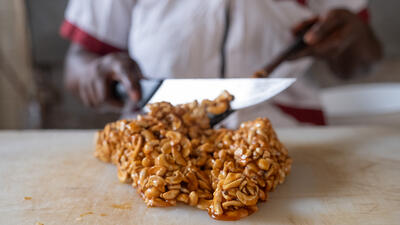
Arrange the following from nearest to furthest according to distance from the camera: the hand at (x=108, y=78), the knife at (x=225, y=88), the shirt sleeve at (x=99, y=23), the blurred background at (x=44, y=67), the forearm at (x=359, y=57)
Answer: the knife at (x=225, y=88) < the hand at (x=108, y=78) < the shirt sleeve at (x=99, y=23) < the forearm at (x=359, y=57) < the blurred background at (x=44, y=67)

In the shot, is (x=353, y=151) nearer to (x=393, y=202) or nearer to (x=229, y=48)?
(x=393, y=202)

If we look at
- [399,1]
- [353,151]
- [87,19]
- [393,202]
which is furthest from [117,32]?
[399,1]

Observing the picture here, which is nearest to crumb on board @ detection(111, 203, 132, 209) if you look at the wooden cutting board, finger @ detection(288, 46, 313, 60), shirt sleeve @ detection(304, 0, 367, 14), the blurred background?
the wooden cutting board

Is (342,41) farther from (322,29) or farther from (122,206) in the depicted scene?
(122,206)

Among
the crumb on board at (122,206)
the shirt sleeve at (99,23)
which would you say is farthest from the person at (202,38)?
the crumb on board at (122,206)

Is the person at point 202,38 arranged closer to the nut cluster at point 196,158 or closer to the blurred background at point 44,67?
the nut cluster at point 196,158

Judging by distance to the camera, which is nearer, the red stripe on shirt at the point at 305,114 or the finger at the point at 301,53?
the finger at the point at 301,53

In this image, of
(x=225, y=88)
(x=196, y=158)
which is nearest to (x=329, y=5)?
(x=225, y=88)
